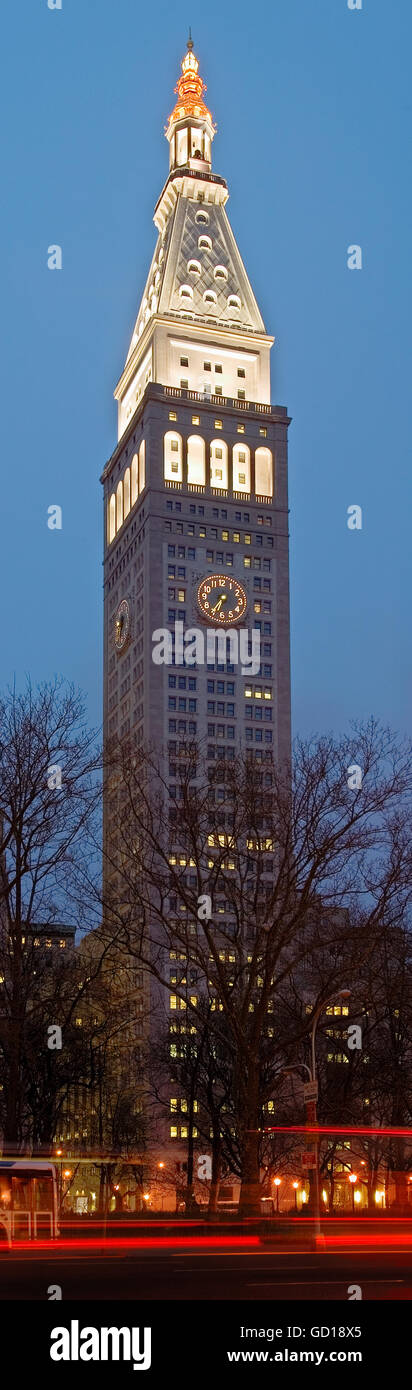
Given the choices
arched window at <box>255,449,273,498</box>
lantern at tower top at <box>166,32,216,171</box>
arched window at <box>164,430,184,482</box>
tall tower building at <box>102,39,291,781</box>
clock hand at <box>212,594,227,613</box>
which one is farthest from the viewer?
lantern at tower top at <box>166,32,216,171</box>

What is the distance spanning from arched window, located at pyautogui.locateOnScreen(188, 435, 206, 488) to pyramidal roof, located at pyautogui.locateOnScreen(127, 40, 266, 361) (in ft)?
57.5

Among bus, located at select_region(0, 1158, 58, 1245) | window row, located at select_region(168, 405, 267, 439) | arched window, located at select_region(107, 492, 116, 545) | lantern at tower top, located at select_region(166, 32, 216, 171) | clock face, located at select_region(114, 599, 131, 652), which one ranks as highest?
lantern at tower top, located at select_region(166, 32, 216, 171)

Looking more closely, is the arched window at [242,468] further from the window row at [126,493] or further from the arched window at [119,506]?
the arched window at [119,506]

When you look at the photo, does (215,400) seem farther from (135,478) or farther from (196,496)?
(196,496)

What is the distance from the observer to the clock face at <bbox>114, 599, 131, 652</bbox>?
531ft

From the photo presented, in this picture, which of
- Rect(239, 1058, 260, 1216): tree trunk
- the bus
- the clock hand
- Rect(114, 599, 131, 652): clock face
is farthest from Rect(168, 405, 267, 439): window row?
the bus

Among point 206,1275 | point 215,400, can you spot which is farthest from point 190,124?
point 206,1275

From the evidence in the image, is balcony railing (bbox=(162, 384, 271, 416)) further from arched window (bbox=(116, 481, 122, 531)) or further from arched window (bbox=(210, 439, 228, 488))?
arched window (bbox=(116, 481, 122, 531))

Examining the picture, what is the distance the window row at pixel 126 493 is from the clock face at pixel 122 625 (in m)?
12.0

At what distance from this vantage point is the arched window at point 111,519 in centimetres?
17712

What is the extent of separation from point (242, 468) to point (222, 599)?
63.0 ft

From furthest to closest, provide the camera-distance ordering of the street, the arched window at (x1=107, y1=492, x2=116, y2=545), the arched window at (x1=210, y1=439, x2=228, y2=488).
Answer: the arched window at (x1=107, y1=492, x2=116, y2=545), the arched window at (x1=210, y1=439, x2=228, y2=488), the street
